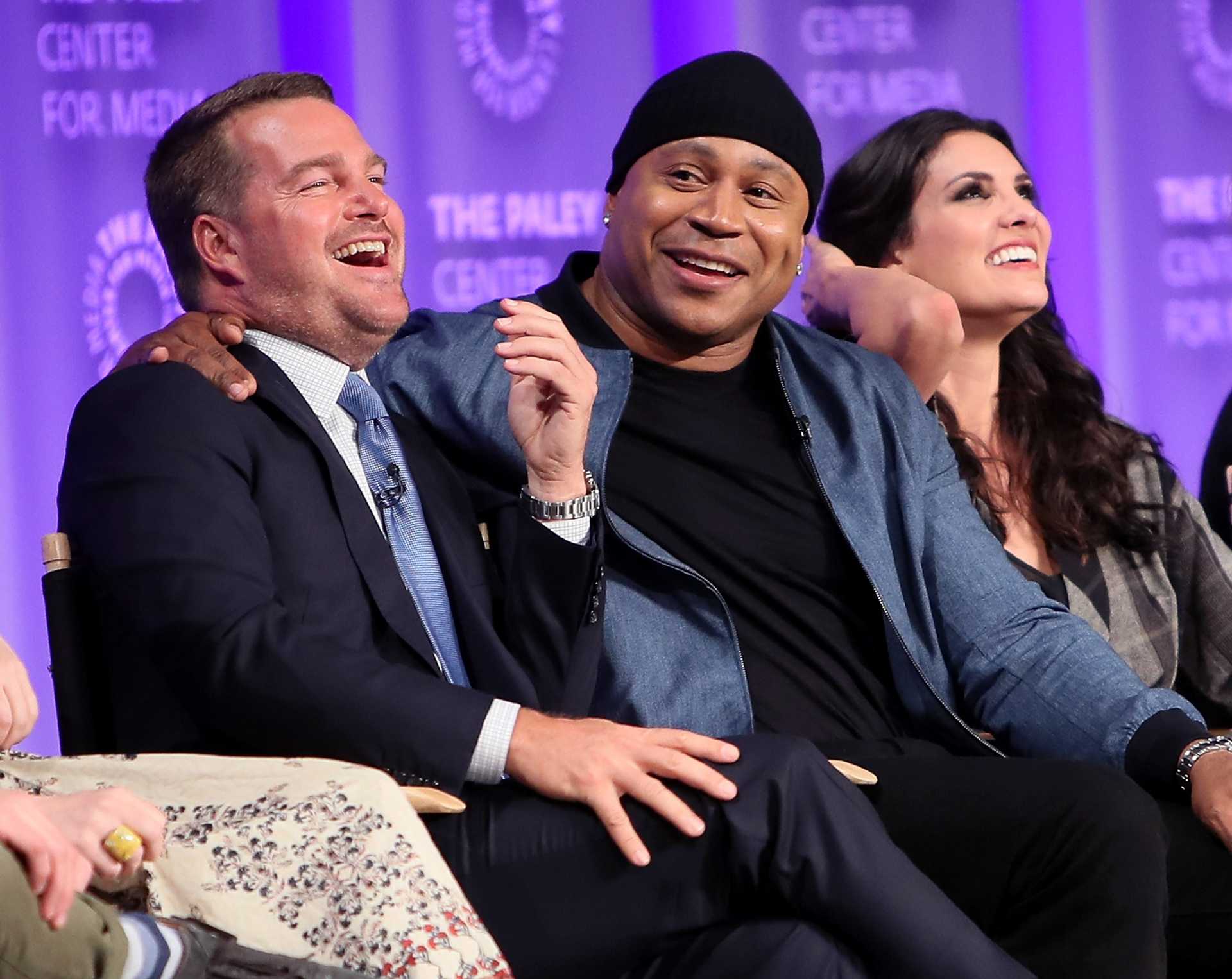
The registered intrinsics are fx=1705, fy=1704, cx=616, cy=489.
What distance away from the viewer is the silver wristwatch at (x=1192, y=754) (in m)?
2.04

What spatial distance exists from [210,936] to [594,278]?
1356 mm

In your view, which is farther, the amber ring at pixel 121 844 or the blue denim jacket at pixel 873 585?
the blue denim jacket at pixel 873 585

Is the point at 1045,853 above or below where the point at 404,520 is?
below

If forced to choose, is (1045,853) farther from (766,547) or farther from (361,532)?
(361,532)

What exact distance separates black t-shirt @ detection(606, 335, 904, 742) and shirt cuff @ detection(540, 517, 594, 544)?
185 mm

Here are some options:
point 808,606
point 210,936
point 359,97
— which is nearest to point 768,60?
point 359,97

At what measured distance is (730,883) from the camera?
5.10 feet

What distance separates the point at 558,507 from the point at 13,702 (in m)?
0.73

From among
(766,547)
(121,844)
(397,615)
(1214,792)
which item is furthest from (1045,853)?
(121,844)

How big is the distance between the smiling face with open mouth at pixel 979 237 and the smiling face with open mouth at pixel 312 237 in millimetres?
1153

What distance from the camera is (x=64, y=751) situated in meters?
1.76

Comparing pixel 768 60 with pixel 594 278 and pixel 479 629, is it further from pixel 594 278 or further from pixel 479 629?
pixel 479 629

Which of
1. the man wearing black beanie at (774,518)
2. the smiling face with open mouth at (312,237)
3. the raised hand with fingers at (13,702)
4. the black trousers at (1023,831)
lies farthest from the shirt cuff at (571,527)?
the raised hand with fingers at (13,702)

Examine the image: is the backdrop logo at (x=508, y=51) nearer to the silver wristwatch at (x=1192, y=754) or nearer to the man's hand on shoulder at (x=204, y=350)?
the man's hand on shoulder at (x=204, y=350)
